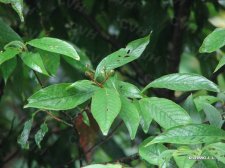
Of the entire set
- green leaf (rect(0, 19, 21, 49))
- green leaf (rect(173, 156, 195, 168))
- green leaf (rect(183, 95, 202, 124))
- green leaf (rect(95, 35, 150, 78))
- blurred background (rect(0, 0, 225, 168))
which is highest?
green leaf (rect(0, 19, 21, 49))

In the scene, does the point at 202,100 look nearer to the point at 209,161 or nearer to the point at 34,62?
the point at 209,161

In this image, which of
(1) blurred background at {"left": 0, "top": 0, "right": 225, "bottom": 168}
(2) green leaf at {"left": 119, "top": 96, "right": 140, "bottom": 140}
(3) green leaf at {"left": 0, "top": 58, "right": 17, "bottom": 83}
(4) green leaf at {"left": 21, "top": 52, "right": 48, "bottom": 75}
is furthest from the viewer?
(1) blurred background at {"left": 0, "top": 0, "right": 225, "bottom": 168}

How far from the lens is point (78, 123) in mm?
1689

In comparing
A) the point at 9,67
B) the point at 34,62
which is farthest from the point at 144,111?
the point at 9,67

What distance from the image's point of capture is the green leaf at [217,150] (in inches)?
39.2

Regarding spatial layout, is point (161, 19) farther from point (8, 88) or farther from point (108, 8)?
point (8, 88)

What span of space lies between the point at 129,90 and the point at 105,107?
145 millimetres

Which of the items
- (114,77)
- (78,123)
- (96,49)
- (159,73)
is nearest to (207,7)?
(159,73)

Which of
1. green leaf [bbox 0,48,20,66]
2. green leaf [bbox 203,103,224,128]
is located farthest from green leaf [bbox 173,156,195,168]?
green leaf [bbox 0,48,20,66]

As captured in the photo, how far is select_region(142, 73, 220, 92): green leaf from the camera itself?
1152 millimetres

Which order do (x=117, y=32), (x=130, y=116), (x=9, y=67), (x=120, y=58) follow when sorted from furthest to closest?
(x=117, y=32) → (x=9, y=67) → (x=120, y=58) → (x=130, y=116)

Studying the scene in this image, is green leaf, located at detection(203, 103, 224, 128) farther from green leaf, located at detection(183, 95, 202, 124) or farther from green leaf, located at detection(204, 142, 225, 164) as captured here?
green leaf, located at detection(204, 142, 225, 164)

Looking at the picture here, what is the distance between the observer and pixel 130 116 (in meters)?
1.11

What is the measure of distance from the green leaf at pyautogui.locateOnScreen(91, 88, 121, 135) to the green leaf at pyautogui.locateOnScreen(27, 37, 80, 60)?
0.12 meters
